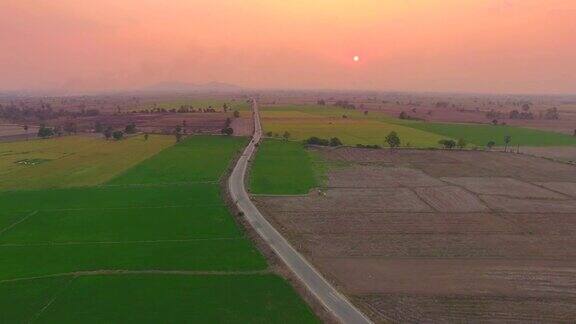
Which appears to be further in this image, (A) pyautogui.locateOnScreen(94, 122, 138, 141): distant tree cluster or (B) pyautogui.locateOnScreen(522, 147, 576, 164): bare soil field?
(A) pyautogui.locateOnScreen(94, 122, 138, 141): distant tree cluster

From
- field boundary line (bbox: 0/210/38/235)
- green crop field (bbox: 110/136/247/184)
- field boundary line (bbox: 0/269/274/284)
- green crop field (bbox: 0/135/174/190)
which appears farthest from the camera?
A: green crop field (bbox: 110/136/247/184)

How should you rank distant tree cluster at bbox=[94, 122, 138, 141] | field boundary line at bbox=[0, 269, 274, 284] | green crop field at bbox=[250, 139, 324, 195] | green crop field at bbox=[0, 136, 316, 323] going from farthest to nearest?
1. distant tree cluster at bbox=[94, 122, 138, 141]
2. green crop field at bbox=[250, 139, 324, 195]
3. field boundary line at bbox=[0, 269, 274, 284]
4. green crop field at bbox=[0, 136, 316, 323]

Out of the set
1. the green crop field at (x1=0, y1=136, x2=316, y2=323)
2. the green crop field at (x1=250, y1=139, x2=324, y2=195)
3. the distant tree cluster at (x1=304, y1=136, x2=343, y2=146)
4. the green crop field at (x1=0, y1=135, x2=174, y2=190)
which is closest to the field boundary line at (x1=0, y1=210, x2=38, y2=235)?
the green crop field at (x1=0, y1=136, x2=316, y2=323)

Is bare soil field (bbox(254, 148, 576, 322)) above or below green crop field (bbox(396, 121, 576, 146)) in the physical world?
below

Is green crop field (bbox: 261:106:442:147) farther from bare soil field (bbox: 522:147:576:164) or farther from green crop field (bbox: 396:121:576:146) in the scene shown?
bare soil field (bbox: 522:147:576:164)

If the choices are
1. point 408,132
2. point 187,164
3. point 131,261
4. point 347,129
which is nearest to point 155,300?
point 131,261

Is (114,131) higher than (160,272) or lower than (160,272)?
higher

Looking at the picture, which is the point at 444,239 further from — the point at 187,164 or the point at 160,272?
the point at 187,164

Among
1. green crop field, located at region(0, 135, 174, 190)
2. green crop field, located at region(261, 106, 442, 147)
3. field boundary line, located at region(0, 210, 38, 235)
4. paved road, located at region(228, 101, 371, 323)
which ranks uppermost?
green crop field, located at region(261, 106, 442, 147)

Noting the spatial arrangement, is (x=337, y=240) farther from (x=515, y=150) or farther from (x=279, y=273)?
(x=515, y=150)
